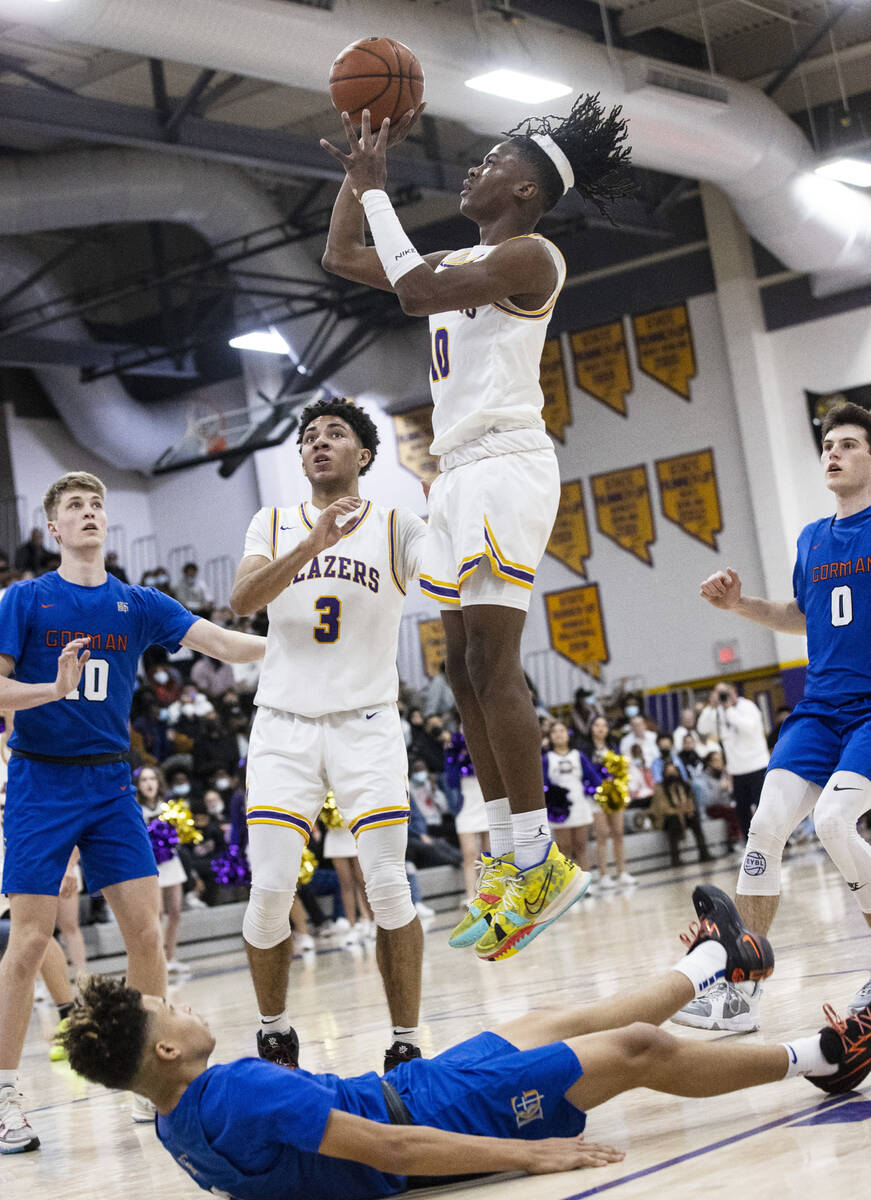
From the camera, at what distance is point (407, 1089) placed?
11.1 feet

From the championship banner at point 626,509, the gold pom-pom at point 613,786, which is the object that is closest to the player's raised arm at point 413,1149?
the gold pom-pom at point 613,786

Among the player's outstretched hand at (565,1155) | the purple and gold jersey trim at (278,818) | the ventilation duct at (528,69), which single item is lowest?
Answer: the player's outstretched hand at (565,1155)

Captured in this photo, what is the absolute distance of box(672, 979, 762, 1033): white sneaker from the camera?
4.56 metres

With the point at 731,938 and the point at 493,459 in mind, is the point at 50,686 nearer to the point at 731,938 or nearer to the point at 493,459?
the point at 493,459

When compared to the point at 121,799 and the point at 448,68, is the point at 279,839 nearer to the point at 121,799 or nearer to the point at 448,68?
the point at 121,799

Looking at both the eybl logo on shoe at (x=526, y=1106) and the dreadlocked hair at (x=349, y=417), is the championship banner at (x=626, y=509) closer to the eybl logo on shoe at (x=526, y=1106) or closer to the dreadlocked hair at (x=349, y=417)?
the dreadlocked hair at (x=349, y=417)

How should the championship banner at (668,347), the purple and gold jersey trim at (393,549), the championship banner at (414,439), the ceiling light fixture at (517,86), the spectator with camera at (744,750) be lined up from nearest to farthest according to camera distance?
the purple and gold jersey trim at (393,549)
the ceiling light fixture at (517,86)
the spectator with camera at (744,750)
the championship banner at (668,347)
the championship banner at (414,439)

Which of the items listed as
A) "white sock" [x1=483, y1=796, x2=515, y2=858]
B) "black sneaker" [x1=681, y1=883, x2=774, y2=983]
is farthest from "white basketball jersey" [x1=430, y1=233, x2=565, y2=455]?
"black sneaker" [x1=681, y1=883, x2=774, y2=983]

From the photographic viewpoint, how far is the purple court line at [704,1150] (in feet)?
10.0

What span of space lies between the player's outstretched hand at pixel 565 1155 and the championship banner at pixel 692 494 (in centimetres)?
1805

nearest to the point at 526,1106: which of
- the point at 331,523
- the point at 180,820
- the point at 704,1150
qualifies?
the point at 704,1150

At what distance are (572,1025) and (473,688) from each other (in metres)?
1.08

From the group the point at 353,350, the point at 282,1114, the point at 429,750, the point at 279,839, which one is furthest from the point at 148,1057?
the point at 353,350

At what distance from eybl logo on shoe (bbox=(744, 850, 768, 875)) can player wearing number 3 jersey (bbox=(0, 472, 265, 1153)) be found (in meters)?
1.88
